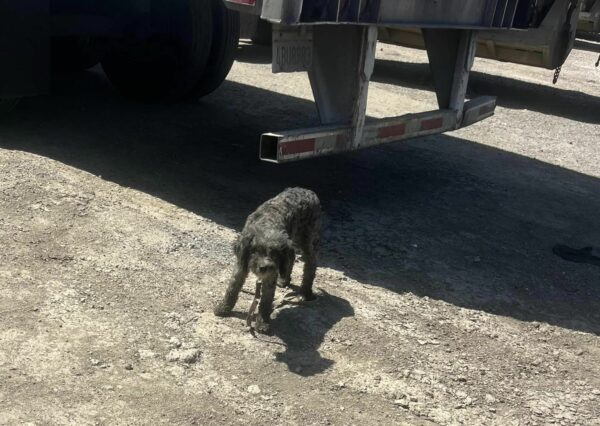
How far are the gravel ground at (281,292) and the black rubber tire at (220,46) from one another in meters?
0.39

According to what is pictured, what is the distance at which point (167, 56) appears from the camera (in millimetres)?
7898

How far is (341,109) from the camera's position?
17.2 ft

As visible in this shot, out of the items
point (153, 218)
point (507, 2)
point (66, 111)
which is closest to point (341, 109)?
point (153, 218)

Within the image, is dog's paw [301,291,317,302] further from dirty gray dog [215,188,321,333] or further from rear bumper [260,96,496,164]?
rear bumper [260,96,496,164]

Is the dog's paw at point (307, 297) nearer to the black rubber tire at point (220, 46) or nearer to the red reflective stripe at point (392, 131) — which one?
the red reflective stripe at point (392, 131)

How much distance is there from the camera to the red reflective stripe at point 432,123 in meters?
5.94

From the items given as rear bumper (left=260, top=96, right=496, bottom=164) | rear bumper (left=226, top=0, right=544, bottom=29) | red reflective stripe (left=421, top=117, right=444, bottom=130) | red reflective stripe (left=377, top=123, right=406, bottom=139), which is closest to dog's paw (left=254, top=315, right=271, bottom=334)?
rear bumper (left=260, top=96, right=496, bottom=164)

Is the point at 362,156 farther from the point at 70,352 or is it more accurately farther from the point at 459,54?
the point at 70,352

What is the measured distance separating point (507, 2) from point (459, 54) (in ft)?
1.96

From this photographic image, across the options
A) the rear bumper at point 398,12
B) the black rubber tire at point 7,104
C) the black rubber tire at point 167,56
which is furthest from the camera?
the black rubber tire at point 167,56

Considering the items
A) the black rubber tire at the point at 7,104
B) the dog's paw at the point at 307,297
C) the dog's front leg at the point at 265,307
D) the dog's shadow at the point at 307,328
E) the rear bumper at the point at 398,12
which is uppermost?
the rear bumper at the point at 398,12

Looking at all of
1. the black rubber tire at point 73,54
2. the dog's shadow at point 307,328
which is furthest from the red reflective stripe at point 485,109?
the black rubber tire at point 73,54

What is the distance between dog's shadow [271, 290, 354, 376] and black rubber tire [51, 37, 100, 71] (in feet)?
17.8

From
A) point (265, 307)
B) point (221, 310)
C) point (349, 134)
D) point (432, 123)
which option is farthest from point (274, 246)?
point (432, 123)
